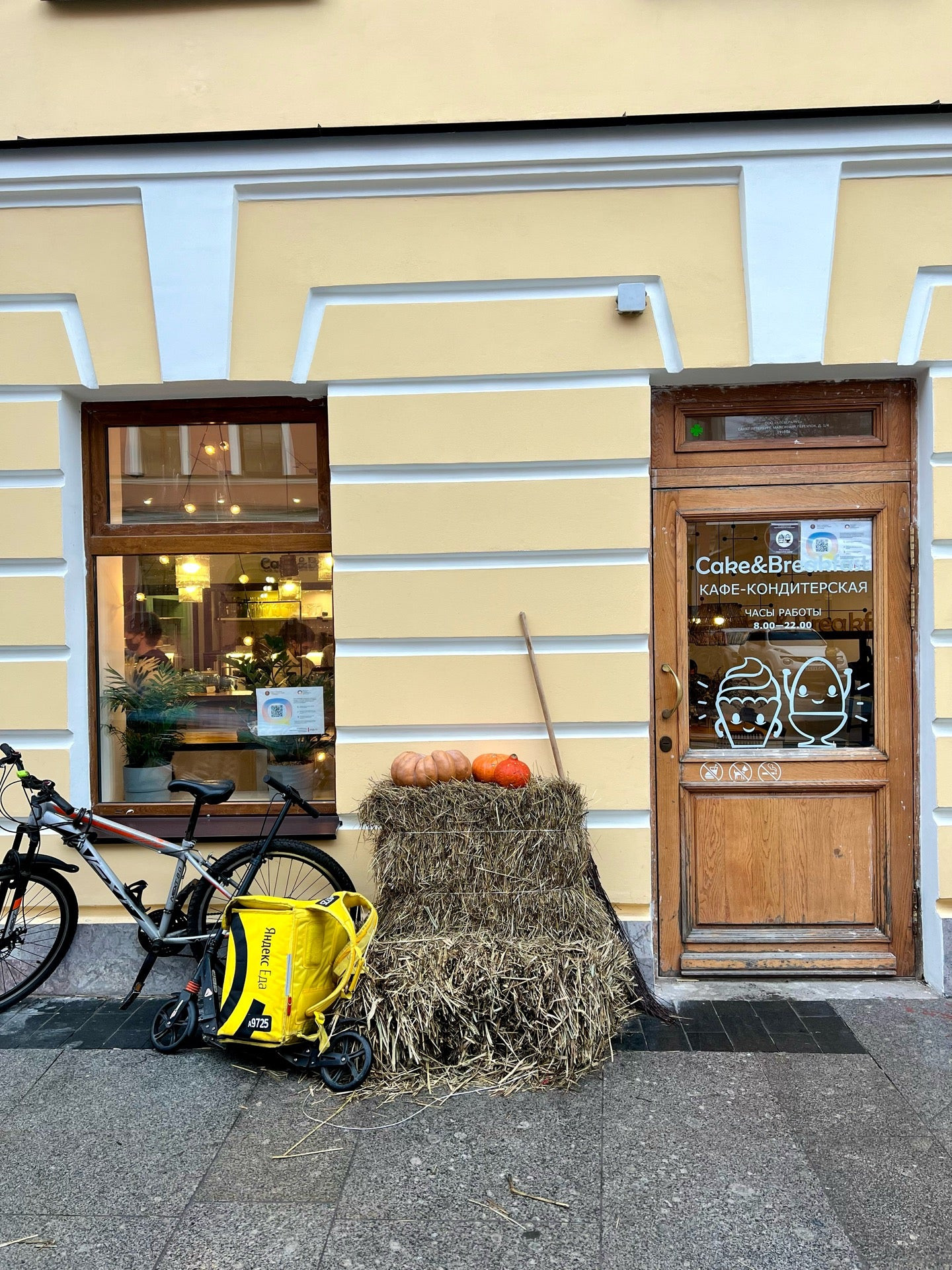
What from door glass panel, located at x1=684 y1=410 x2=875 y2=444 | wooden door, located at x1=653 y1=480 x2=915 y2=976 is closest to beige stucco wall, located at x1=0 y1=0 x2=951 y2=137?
door glass panel, located at x1=684 y1=410 x2=875 y2=444

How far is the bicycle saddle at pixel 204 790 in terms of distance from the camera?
12.5ft

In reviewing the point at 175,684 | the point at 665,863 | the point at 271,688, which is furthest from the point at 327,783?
the point at 665,863

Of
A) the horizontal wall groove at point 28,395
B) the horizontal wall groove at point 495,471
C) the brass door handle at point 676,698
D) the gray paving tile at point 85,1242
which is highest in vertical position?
the horizontal wall groove at point 28,395

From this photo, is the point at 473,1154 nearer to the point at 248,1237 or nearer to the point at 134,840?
the point at 248,1237

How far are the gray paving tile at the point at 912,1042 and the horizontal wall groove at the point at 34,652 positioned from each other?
3923 millimetres

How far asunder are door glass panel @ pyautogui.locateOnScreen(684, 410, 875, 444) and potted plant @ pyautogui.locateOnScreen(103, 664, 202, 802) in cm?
283

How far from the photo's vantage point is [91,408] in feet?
14.4

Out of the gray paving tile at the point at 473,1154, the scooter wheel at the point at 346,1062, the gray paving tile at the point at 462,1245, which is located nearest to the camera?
the gray paving tile at the point at 462,1245

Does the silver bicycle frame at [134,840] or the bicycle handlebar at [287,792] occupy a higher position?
the bicycle handlebar at [287,792]

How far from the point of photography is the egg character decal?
169 inches

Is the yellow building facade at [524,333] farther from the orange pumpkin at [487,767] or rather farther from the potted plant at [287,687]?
the potted plant at [287,687]

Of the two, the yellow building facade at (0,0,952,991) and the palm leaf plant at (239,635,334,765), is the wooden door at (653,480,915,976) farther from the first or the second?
the palm leaf plant at (239,635,334,765)

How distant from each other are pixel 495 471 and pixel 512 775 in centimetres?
141

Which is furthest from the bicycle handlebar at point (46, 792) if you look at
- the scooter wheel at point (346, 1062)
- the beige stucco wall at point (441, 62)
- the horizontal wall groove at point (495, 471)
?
the beige stucco wall at point (441, 62)
